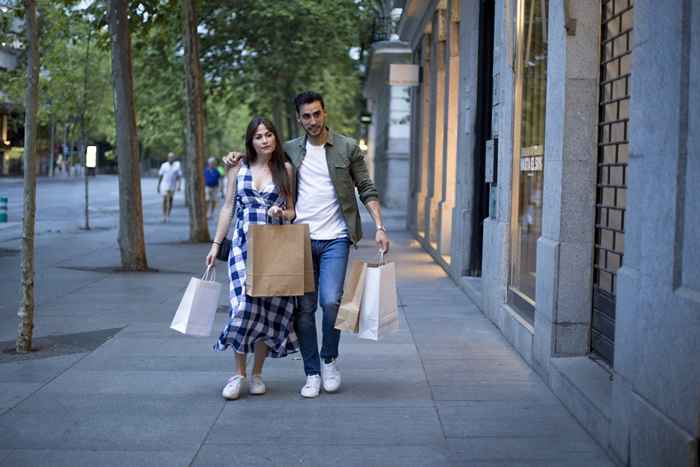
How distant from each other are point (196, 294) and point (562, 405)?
2314 mm

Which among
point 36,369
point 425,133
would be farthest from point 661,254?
point 425,133

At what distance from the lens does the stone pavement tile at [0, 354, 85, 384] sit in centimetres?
684

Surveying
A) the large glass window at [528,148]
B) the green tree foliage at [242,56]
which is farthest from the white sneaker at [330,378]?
the green tree foliage at [242,56]

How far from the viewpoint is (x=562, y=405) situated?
6188 millimetres

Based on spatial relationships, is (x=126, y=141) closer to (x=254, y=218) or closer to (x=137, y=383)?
(x=137, y=383)

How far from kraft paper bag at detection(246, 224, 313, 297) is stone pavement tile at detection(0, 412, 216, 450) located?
0.81 m

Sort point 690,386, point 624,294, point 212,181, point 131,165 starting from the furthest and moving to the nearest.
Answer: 1. point 212,181
2. point 131,165
3. point 624,294
4. point 690,386

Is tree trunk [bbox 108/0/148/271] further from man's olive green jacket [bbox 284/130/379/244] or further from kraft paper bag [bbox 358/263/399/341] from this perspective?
kraft paper bag [bbox 358/263/399/341]

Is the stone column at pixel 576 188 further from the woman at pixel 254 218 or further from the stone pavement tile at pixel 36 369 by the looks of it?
the stone pavement tile at pixel 36 369

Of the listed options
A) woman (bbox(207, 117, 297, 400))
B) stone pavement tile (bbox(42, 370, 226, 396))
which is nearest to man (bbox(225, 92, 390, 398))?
woman (bbox(207, 117, 297, 400))

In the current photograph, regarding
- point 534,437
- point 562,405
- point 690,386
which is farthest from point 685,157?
point 562,405

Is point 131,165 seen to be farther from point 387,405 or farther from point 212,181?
point 212,181

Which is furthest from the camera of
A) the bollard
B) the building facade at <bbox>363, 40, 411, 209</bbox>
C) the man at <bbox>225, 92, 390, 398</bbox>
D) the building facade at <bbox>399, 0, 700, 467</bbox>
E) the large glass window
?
the building facade at <bbox>363, 40, 411, 209</bbox>

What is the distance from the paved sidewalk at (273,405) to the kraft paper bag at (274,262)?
718 mm
